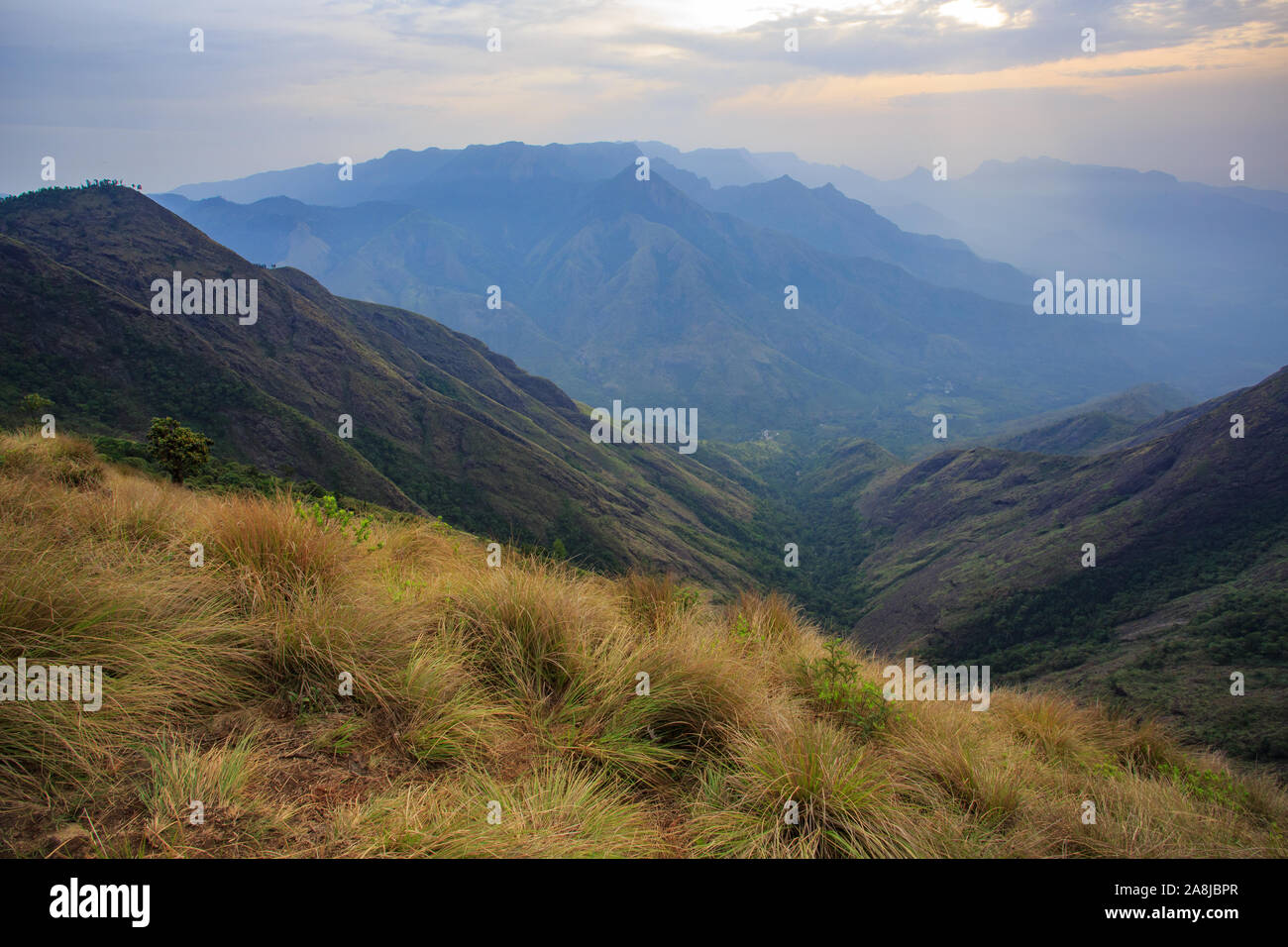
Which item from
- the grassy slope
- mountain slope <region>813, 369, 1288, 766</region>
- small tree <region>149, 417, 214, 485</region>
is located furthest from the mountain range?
the grassy slope

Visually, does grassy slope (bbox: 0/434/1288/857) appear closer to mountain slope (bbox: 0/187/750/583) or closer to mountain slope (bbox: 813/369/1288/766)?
mountain slope (bbox: 0/187/750/583)

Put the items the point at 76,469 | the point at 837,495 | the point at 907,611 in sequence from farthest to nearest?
the point at 837,495 < the point at 907,611 < the point at 76,469

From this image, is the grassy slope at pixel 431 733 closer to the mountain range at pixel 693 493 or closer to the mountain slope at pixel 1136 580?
the mountain range at pixel 693 493

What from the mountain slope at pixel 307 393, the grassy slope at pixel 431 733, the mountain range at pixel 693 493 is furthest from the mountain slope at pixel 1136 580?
the grassy slope at pixel 431 733

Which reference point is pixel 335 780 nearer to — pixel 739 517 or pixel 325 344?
pixel 325 344

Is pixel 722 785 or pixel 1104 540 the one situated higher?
pixel 722 785

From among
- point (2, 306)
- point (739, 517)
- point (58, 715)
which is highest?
point (2, 306)
